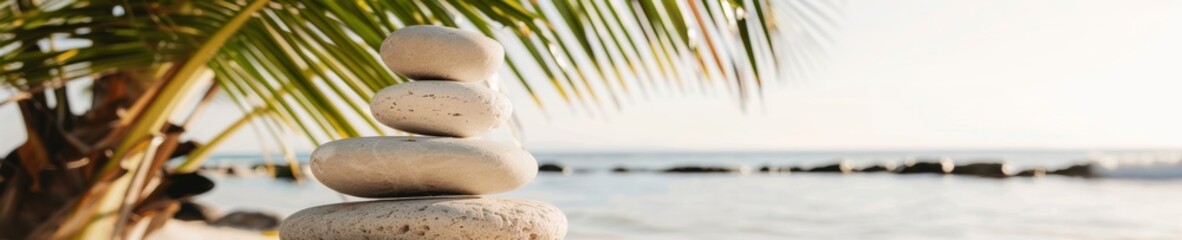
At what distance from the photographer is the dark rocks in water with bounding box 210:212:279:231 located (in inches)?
346

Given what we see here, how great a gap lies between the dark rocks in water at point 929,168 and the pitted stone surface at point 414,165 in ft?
68.0

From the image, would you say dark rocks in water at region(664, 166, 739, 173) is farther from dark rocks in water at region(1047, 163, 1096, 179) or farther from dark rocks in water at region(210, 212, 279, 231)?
dark rocks in water at region(210, 212, 279, 231)

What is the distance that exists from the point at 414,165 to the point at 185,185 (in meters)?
0.91

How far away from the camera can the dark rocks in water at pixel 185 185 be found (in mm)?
2328

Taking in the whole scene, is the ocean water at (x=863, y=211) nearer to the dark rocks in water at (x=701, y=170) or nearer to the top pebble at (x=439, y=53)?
the top pebble at (x=439, y=53)

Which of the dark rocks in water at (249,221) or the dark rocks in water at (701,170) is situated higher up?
the dark rocks in water at (249,221)

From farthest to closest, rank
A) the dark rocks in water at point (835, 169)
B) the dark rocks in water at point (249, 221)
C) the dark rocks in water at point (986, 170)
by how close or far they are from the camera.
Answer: the dark rocks in water at point (835, 169), the dark rocks in water at point (986, 170), the dark rocks in water at point (249, 221)

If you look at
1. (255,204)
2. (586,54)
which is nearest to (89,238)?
(586,54)

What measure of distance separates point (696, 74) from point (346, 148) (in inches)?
25.2

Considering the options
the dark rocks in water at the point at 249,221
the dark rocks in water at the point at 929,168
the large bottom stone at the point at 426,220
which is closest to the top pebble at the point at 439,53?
the large bottom stone at the point at 426,220

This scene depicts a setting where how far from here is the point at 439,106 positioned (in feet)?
5.72

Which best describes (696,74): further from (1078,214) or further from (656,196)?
(656,196)

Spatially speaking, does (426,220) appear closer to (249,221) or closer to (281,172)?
(249,221)

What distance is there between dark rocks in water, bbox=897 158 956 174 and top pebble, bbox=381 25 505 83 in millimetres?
20721
